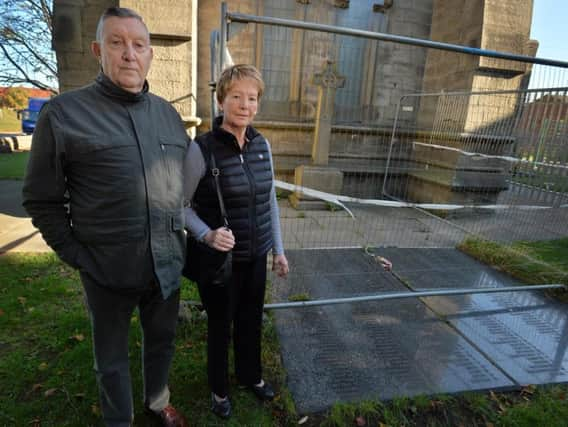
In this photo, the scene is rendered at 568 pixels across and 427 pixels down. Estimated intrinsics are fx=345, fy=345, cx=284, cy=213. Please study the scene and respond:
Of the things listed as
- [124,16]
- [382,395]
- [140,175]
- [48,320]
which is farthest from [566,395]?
[48,320]

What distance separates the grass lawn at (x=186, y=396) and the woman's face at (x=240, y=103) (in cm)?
163

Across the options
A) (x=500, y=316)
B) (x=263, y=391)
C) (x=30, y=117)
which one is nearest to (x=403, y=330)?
(x=500, y=316)

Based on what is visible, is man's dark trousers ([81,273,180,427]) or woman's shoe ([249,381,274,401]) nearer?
man's dark trousers ([81,273,180,427])

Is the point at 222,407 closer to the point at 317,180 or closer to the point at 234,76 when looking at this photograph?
the point at 234,76

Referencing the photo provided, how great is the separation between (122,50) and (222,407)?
189cm

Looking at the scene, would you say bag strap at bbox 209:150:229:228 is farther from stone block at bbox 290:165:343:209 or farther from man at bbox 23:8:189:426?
stone block at bbox 290:165:343:209

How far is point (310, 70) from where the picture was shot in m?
7.72

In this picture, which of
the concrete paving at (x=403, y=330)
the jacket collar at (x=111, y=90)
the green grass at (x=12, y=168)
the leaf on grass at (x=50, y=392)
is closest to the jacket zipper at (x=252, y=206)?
the jacket collar at (x=111, y=90)

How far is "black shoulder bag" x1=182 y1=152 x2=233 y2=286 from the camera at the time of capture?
1706mm

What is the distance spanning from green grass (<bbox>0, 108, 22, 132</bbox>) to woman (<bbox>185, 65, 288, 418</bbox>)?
111 ft

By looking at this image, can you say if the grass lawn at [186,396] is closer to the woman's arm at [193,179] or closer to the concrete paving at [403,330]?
the concrete paving at [403,330]

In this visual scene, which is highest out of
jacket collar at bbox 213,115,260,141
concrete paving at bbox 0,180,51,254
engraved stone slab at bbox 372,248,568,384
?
jacket collar at bbox 213,115,260,141

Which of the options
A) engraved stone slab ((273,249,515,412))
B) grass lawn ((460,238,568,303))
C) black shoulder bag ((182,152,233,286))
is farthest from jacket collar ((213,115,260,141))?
grass lawn ((460,238,568,303))

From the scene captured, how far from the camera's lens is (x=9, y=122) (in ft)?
104
